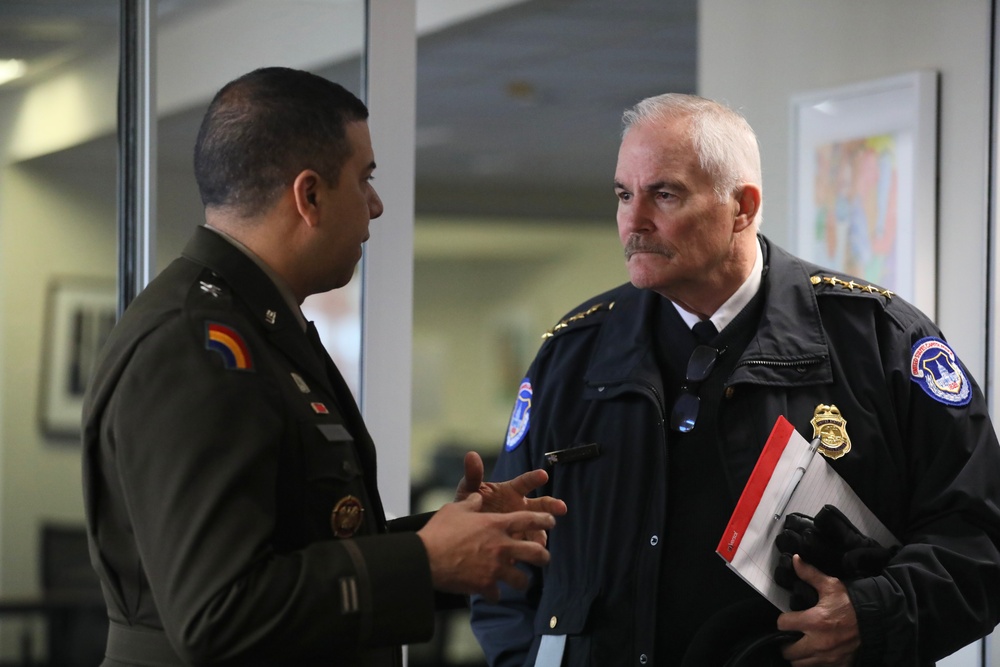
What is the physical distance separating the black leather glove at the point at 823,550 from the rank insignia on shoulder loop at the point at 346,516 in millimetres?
708

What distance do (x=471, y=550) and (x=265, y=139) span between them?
0.54 metres

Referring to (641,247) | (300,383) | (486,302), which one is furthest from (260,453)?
(486,302)

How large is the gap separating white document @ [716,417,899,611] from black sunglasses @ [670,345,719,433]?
17 centimetres

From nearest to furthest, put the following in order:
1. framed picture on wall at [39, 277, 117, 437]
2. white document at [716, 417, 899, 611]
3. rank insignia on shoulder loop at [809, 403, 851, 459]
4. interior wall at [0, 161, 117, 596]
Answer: white document at [716, 417, 899, 611], rank insignia on shoulder loop at [809, 403, 851, 459], interior wall at [0, 161, 117, 596], framed picture on wall at [39, 277, 117, 437]

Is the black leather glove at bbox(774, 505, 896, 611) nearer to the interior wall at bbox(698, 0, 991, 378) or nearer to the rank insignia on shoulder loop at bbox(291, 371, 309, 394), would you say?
the rank insignia on shoulder loop at bbox(291, 371, 309, 394)

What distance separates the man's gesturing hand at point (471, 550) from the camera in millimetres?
1362

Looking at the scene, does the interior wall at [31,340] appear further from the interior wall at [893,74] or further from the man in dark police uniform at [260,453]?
the interior wall at [893,74]

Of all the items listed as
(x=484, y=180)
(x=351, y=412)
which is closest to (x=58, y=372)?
(x=351, y=412)

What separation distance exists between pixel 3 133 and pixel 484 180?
13.5m

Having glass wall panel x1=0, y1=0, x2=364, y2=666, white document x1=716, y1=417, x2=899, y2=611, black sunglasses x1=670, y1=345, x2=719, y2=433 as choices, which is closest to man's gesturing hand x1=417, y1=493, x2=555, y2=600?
white document x1=716, y1=417, x2=899, y2=611

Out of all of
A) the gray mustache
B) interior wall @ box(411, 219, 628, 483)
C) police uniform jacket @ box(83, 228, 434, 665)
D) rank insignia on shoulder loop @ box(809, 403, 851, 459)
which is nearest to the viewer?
police uniform jacket @ box(83, 228, 434, 665)

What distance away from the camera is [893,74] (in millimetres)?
3123

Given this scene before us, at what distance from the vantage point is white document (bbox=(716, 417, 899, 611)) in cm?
179

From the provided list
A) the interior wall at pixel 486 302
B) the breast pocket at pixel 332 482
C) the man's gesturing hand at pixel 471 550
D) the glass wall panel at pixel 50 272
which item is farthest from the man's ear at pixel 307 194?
the interior wall at pixel 486 302
